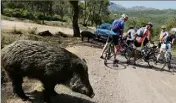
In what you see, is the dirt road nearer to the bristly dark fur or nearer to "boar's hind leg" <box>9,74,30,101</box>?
"boar's hind leg" <box>9,74,30,101</box>

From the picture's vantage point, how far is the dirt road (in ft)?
29.0

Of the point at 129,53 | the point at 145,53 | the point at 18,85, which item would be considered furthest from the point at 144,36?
the point at 18,85

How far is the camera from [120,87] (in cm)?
1098

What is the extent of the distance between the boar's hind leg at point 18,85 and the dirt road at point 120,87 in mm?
131

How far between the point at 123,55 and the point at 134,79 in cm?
420

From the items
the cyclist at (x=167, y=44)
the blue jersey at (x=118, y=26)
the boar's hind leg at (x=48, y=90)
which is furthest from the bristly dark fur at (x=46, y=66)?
the cyclist at (x=167, y=44)

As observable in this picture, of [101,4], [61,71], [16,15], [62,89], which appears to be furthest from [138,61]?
[101,4]

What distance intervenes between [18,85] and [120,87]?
3742 mm

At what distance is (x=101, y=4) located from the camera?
64125 millimetres

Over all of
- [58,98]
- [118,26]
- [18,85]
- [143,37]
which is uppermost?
[118,26]

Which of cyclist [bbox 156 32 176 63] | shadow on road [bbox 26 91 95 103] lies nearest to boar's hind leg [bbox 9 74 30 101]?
shadow on road [bbox 26 91 95 103]

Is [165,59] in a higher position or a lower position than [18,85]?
lower

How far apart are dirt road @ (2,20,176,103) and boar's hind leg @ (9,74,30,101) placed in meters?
0.13

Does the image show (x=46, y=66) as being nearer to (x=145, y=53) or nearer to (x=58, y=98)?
(x=58, y=98)
